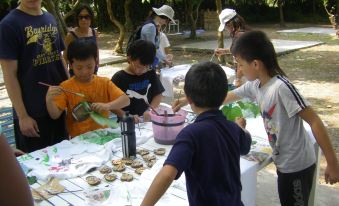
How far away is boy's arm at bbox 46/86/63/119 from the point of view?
2.06 meters

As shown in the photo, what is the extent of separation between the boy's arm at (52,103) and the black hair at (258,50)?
1.02m

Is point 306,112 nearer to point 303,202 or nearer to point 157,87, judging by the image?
point 303,202

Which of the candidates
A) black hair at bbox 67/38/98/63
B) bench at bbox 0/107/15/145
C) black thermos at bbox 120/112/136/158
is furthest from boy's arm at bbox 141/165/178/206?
bench at bbox 0/107/15/145

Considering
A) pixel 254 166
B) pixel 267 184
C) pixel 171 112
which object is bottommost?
pixel 267 184

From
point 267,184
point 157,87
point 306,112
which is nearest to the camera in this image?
point 306,112

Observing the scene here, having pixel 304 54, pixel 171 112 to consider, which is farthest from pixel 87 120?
pixel 304 54

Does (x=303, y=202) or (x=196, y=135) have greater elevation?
(x=196, y=135)

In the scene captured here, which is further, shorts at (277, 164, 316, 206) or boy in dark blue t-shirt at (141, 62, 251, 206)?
shorts at (277, 164, 316, 206)

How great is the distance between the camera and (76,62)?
2.23 m

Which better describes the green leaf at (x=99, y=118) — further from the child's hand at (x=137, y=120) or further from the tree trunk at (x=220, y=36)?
the tree trunk at (x=220, y=36)

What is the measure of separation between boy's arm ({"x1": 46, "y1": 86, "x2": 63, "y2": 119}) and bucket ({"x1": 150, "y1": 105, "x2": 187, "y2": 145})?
560mm

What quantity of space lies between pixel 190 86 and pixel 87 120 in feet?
3.85

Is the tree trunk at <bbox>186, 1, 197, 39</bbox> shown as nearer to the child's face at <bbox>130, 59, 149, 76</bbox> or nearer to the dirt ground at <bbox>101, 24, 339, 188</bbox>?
the dirt ground at <bbox>101, 24, 339, 188</bbox>

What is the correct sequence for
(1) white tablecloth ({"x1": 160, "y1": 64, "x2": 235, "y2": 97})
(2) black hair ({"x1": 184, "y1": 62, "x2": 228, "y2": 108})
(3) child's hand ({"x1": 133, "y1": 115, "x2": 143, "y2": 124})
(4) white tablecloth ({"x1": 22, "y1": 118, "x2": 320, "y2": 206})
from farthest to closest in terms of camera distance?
(1) white tablecloth ({"x1": 160, "y1": 64, "x2": 235, "y2": 97}) < (3) child's hand ({"x1": 133, "y1": 115, "x2": 143, "y2": 124}) < (4) white tablecloth ({"x1": 22, "y1": 118, "x2": 320, "y2": 206}) < (2) black hair ({"x1": 184, "y1": 62, "x2": 228, "y2": 108})
